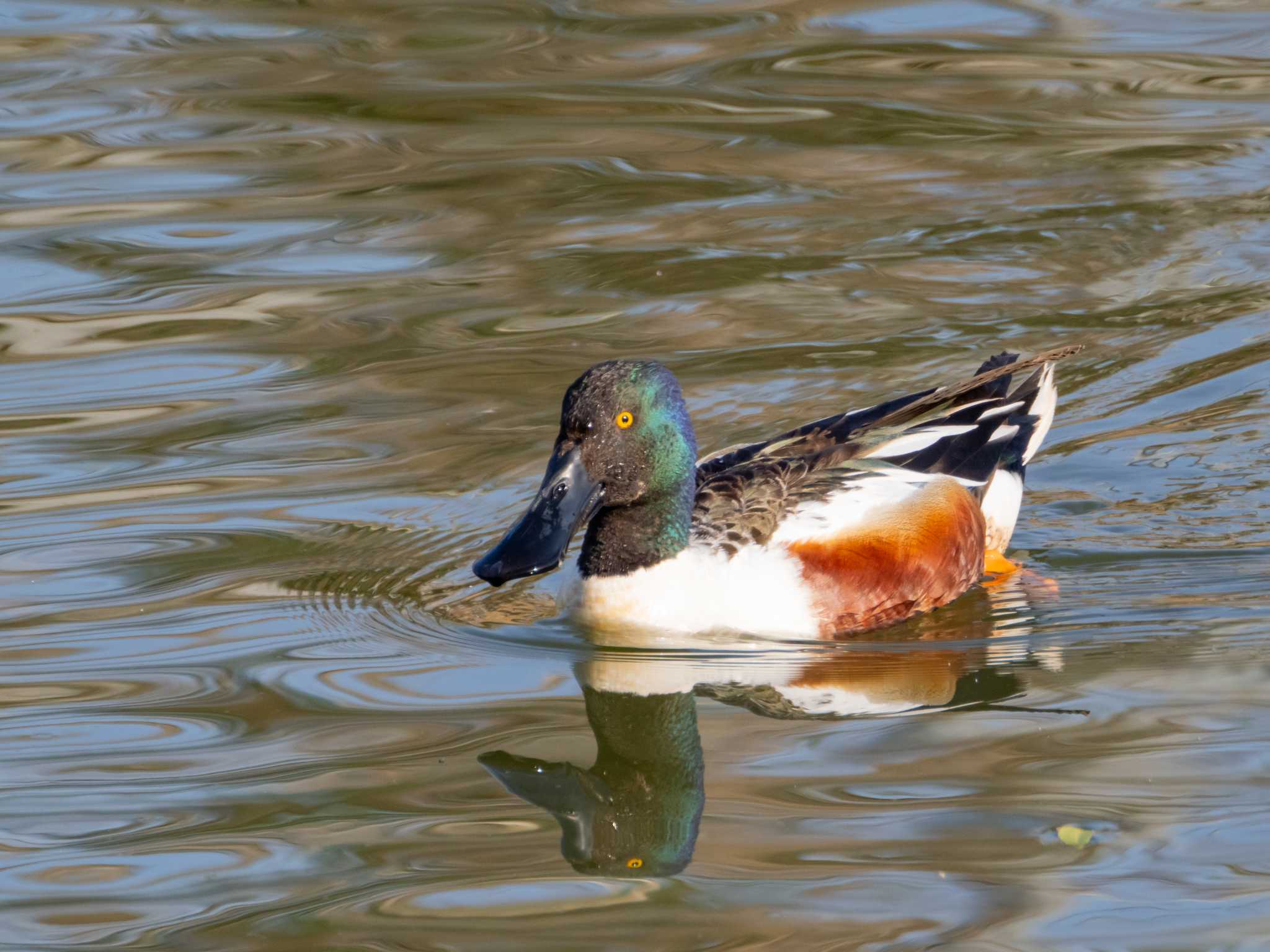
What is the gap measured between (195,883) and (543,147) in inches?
303

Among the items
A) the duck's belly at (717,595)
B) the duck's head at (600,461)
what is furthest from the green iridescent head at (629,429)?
the duck's belly at (717,595)

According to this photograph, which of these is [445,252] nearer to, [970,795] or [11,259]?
[11,259]

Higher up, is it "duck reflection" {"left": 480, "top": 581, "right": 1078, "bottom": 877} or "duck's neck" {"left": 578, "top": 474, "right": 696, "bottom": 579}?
"duck's neck" {"left": 578, "top": 474, "right": 696, "bottom": 579}

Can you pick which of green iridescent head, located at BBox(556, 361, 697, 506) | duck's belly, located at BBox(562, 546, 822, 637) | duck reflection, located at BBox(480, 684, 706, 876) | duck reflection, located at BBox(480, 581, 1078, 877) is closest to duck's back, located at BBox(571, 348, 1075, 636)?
duck's belly, located at BBox(562, 546, 822, 637)

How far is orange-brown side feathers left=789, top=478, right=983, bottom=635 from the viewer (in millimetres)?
6129

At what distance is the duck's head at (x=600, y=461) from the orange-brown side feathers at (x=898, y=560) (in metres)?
0.54

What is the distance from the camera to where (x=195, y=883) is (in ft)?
14.8

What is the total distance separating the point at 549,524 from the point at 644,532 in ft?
1.15

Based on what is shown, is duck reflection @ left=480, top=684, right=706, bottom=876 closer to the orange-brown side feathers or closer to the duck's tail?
the orange-brown side feathers

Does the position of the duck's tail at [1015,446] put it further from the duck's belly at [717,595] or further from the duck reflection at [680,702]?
the duck's belly at [717,595]

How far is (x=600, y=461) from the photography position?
596cm

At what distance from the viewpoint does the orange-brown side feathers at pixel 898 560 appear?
6.13m

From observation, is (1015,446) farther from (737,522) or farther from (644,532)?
(644,532)

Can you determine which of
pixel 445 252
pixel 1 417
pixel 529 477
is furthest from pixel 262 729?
pixel 445 252
